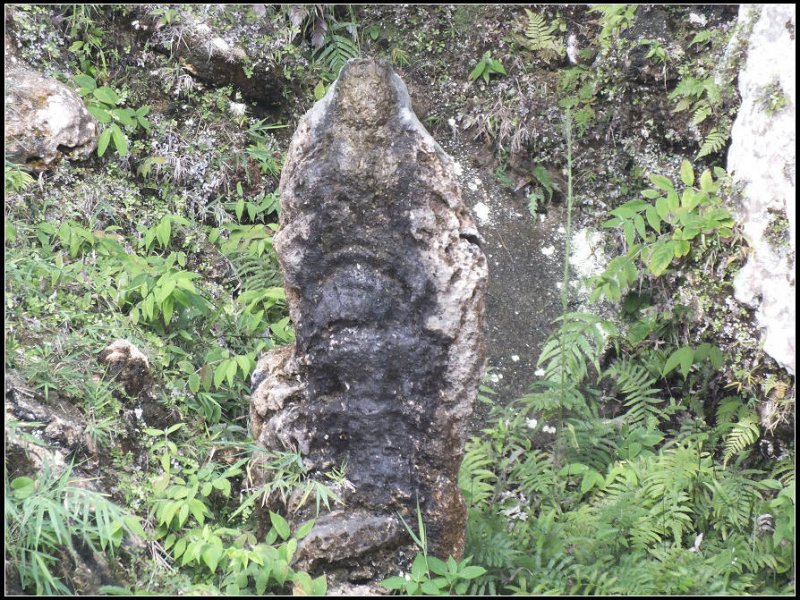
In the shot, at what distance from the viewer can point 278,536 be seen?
4.01 metres

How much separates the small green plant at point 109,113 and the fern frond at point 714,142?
12.8 feet

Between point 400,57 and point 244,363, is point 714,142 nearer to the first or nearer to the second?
point 400,57

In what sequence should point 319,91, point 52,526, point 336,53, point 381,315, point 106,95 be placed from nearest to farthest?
1. point 52,526
2. point 381,315
3. point 106,95
4. point 319,91
5. point 336,53

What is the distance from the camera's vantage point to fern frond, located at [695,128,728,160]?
5.44m

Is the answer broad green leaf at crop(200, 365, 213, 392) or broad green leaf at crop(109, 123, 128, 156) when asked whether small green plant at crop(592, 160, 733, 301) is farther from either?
broad green leaf at crop(109, 123, 128, 156)

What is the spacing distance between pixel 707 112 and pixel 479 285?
8.93 ft

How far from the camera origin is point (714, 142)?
5.46 m

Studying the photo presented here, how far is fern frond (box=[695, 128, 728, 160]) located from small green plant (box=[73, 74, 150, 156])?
12.8ft

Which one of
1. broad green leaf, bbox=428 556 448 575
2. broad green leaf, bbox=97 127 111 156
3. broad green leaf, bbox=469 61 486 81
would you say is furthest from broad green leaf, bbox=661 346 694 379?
broad green leaf, bbox=97 127 111 156

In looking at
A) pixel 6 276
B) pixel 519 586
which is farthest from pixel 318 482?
pixel 6 276

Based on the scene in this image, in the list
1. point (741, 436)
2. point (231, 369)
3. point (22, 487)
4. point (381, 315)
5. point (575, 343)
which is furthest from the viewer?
point (741, 436)

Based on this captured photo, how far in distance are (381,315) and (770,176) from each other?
267cm

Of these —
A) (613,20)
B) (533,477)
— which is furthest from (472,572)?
(613,20)

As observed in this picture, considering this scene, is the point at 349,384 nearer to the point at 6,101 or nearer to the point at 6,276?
the point at 6,276
